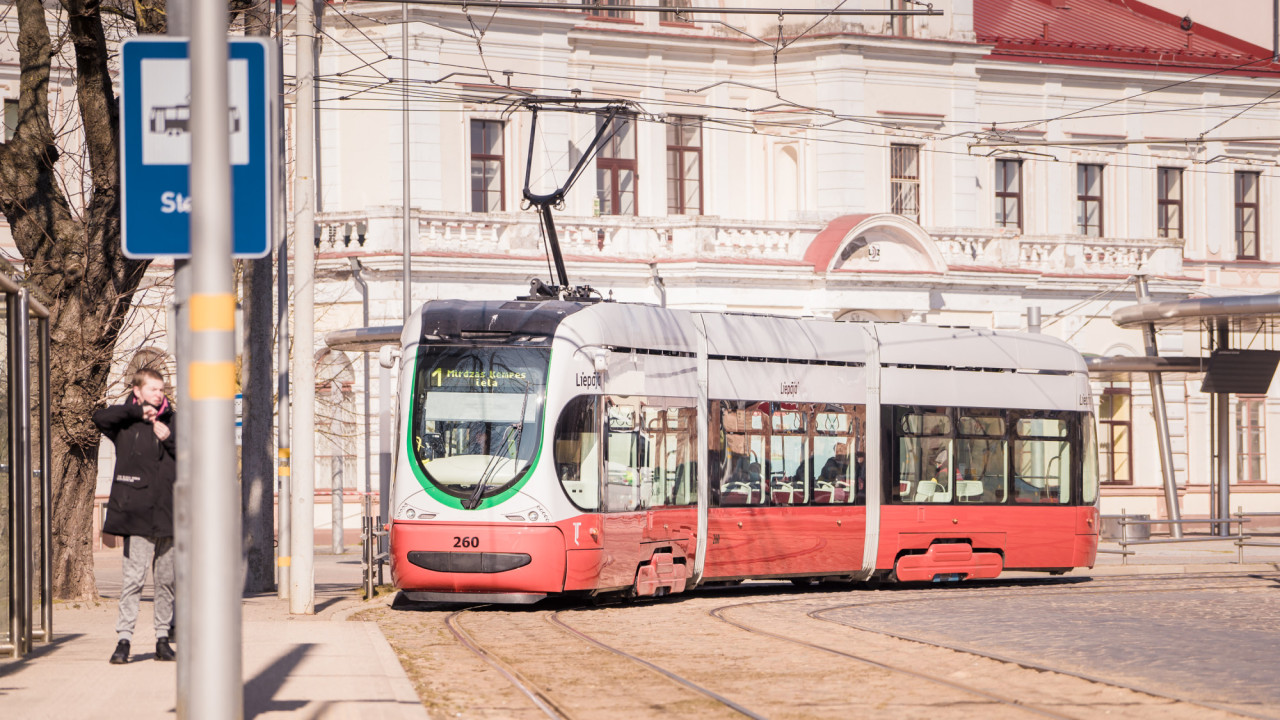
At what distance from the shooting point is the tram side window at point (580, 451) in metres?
18.0

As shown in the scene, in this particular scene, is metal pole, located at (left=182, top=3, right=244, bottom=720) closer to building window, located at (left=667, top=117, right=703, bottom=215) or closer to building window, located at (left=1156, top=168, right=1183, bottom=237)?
building window, located at (left=667, top=117, right=703, bottom=215)

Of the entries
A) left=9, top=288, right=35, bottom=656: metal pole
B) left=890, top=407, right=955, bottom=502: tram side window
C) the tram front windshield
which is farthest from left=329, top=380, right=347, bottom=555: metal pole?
left=9, top=288, right=35, bottom=656: metal pole

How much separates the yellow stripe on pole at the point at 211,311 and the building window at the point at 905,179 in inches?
1460

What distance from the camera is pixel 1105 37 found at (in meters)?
49.2

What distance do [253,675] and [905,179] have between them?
111ft

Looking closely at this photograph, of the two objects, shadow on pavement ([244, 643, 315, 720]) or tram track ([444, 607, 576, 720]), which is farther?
tram track ([444, 607, 576, 720])

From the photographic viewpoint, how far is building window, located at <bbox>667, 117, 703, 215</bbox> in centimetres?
4306

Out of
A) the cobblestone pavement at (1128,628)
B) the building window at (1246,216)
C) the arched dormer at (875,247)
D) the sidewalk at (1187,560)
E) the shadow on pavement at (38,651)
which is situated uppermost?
the building window at (1246,216)

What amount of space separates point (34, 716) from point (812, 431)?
1312 cm

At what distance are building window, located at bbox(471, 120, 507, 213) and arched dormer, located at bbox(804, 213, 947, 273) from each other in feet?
23.8

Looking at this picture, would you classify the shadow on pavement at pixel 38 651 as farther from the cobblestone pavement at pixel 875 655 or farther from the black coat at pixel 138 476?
the cobblestone pavement at pixel 875 655

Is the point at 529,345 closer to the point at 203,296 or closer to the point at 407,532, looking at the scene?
the point at 407,532

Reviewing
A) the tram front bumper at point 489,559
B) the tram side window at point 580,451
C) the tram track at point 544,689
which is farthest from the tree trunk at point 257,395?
the tram track at point 544,689

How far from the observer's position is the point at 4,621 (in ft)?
38.6
